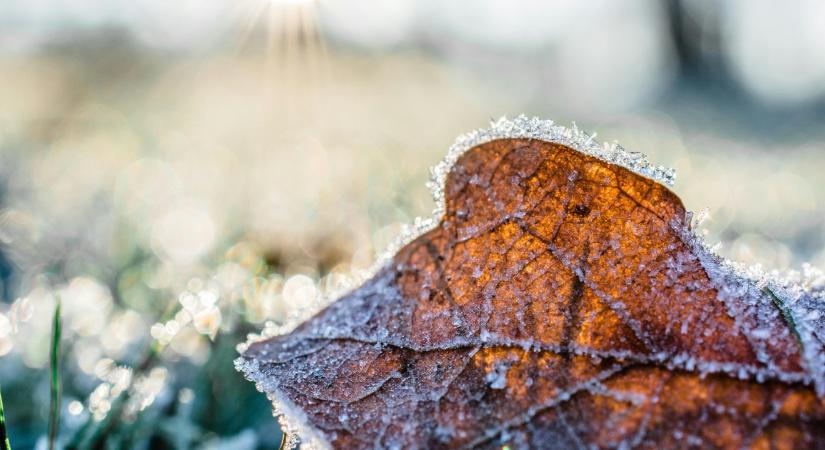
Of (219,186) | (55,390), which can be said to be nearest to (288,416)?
(55,390)

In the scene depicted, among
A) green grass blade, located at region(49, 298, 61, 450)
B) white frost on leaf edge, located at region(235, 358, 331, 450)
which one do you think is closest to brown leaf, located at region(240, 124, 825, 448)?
white frost on leaf edge, located at region(235, 358, 331, 450)

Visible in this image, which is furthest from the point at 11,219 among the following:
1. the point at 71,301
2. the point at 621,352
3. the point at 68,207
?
the point at 621,352

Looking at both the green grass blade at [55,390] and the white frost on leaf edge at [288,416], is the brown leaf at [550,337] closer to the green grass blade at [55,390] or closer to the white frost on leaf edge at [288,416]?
the white frost on leaf edge at [288,416]

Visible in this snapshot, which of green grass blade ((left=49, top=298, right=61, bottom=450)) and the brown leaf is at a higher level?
the brown leaf

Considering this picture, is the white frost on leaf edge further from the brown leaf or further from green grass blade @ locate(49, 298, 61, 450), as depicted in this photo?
green grass blade @ locate(49, 298, 61, 450)

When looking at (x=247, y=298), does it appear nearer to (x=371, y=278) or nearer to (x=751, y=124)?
(x=371, y=278)

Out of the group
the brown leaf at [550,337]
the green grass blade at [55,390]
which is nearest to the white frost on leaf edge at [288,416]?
the brown leaf at [550,337]
